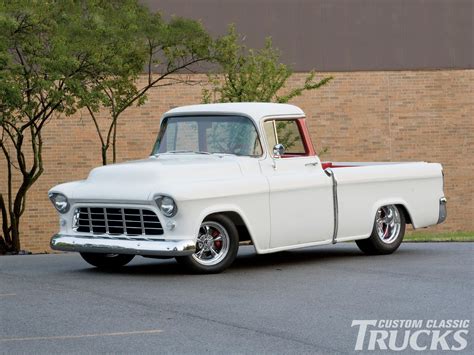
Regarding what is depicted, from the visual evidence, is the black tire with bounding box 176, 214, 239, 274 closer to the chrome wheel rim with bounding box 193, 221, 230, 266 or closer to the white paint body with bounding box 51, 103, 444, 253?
the chrome wheel rim with bounding box 193, 221, 230, 266

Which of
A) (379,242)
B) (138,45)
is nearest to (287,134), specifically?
(379,242)

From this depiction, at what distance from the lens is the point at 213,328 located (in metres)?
8.95

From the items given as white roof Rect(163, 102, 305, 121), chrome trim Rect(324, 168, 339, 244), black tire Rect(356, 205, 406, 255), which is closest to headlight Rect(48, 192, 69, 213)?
white roof Rect(163, 102, 305, 121)

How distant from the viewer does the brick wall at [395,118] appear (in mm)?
28656

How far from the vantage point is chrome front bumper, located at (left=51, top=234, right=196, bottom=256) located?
12.0m

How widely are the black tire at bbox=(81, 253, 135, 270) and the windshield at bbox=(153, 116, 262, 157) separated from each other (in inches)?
53.2

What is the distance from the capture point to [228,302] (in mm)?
10375

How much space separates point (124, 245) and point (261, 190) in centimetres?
167

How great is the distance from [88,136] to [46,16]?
8833mm

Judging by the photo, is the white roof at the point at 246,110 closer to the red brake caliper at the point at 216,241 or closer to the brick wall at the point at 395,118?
the red brake caliper at the point at 216,241

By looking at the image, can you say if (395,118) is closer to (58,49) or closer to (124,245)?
(58,49)

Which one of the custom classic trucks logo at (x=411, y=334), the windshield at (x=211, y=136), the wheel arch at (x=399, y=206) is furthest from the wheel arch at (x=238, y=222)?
Answer: the custom classic trucks logo at (x=411, y=334)

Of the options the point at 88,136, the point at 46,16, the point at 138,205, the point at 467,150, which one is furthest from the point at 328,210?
the point at 467,150

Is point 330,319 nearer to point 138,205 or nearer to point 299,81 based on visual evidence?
point 138,205
